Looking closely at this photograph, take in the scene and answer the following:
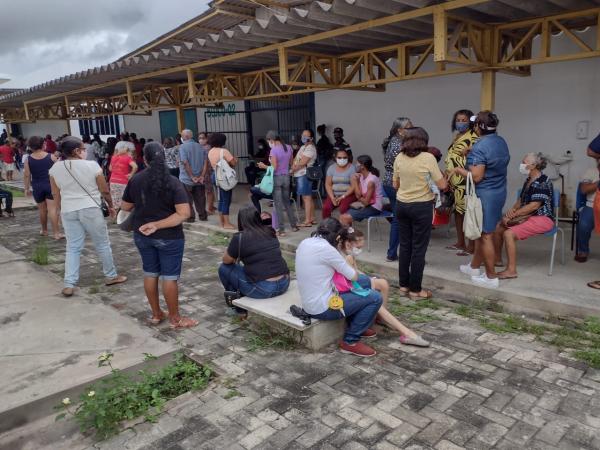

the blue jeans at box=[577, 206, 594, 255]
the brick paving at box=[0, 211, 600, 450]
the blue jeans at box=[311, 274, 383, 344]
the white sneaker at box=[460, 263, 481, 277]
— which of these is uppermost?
the blue jeans at box=[577, 206, 594, 255]

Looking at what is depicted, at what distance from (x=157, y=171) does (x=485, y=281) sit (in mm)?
3203

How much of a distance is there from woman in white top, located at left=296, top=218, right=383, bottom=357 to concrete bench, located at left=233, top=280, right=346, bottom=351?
5.0 inches

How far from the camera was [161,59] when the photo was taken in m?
8.11

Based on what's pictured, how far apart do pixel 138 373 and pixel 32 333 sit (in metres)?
1.28

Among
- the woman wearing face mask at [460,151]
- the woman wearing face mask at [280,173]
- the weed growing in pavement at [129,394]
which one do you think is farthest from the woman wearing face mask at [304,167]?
the weed growing in pavement at [129,394]

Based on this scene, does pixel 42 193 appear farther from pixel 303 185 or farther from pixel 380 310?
pixel 380 310

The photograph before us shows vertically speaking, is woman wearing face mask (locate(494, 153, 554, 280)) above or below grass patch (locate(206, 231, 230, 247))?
above

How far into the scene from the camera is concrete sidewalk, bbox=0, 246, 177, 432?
10.3 ft

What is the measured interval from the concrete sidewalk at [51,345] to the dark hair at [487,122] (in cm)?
336

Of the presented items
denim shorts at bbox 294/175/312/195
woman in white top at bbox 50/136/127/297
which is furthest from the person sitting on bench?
denim shorts at bbox 294/175/312/195

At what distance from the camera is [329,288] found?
11.9 feet

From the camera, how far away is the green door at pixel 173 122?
48.3 feet

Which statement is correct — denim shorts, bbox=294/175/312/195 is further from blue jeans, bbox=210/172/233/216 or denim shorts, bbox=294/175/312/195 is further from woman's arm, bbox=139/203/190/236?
woman's arm, bbox=139/203/190/236

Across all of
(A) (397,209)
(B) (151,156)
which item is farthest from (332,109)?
(B) (151,156)
